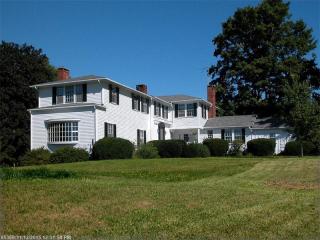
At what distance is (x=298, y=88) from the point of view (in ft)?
119

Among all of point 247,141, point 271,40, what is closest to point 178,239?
point 247,141

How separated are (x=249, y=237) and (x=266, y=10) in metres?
48.8

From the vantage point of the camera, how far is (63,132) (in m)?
36.1

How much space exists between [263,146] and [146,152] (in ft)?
37.7

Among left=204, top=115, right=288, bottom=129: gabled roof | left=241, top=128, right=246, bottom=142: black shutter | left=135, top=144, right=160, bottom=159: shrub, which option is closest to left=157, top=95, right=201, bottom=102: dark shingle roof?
left=204, top=115, right=288, bottom=129: gabled roof

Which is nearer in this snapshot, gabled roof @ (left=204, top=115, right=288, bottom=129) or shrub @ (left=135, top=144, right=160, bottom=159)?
shrub @ (left=135, top=144, right=160, bottom=159)

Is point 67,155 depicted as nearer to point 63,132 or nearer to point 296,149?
point 63,132

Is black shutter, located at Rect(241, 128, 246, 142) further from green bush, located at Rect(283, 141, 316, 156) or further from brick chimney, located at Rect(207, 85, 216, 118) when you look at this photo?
brick chimney, located at Rect(207, 85, 216, 118)

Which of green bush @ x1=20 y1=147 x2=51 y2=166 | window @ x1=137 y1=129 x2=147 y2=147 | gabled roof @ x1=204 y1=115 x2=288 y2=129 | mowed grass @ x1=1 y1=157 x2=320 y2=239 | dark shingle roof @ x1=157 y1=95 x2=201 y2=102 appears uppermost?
dark shingle roof @ x1=157 y1=95 x2=201 y2=102

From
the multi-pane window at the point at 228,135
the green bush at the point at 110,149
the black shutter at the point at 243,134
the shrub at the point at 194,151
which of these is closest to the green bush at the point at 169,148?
the shrub at the point at 194,151

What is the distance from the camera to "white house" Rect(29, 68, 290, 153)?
35594 mm

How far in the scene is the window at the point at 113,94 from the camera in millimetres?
37062

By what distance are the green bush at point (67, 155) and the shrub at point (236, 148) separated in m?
15.7

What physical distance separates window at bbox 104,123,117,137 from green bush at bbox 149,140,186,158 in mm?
3366
